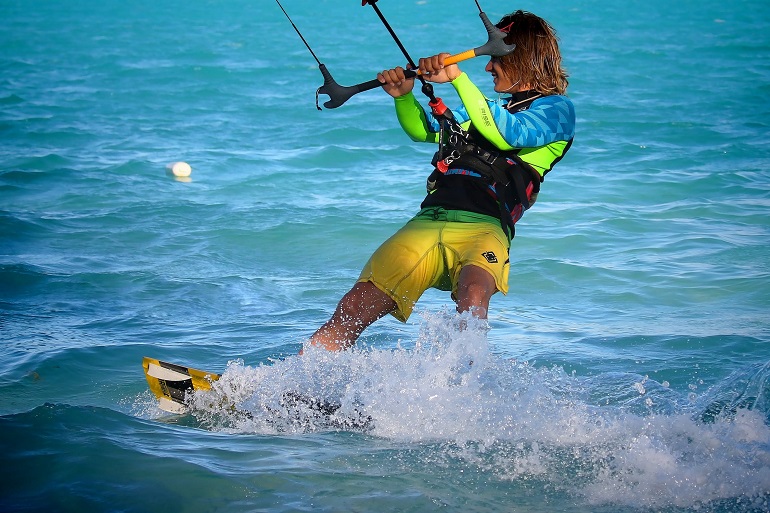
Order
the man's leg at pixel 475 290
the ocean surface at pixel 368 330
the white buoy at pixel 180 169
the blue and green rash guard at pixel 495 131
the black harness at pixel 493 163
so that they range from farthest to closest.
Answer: the white buoy at pixel 180 169, the black harness at pixel 493 163, the blue and green rash guard at pixel 495 131, the man's leg at pixel 475 290, the ocean surface at pixel 368 330

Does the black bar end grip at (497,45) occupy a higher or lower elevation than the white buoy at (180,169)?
higher

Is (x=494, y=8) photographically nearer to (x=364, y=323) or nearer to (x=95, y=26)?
(x=95, y=26)

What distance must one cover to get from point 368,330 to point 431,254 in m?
2.08

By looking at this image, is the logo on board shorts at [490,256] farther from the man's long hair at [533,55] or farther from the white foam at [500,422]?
the man's long hair at [533,55]

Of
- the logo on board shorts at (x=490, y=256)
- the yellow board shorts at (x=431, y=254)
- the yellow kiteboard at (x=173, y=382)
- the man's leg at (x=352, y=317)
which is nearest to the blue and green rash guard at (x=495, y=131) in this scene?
the yellow board shorts at (x=431, y=254)

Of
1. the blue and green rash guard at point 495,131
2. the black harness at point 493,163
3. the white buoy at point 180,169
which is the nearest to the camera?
the blue and green rash guard at point 495,131

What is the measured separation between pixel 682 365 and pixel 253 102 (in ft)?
46.8

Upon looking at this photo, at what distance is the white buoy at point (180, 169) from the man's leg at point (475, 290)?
347 inches

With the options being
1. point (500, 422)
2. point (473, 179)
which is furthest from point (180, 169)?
point (500, 422)

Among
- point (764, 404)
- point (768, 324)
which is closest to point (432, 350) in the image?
point (764, 404)

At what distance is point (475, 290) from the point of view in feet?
Answer: 13.3

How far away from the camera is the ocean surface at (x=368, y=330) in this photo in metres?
3.42

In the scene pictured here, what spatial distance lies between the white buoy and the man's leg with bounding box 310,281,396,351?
335 inches

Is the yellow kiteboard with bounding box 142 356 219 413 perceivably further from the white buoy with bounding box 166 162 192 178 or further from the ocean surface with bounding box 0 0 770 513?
the white buoy with bounding box 166 162 192 178
